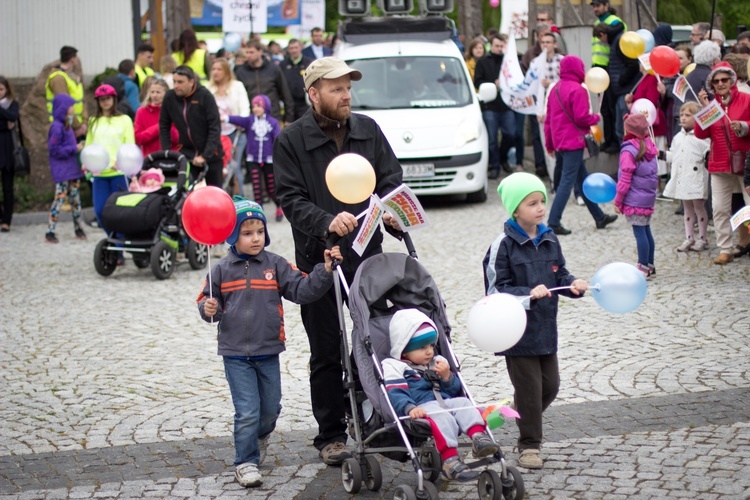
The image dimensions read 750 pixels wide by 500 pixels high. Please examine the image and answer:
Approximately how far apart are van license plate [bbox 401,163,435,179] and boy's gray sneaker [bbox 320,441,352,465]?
32.2 feet

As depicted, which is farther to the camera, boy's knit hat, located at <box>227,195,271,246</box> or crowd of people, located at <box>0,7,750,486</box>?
boy's knit hat, located at <box>227,195,271,246</box>

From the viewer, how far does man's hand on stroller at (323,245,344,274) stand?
5.47 metres

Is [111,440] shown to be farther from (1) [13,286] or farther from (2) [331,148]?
(1) [13,286]

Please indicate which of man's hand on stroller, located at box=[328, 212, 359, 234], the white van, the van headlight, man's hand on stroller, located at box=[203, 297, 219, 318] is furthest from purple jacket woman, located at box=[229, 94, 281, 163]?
man's hand on stroller, located at box=[328, 212, 359, 234]

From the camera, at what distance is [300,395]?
7422 millimetres

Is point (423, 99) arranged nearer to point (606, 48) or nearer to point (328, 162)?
point (606, 48)

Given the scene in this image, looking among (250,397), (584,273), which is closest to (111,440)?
(250,397)

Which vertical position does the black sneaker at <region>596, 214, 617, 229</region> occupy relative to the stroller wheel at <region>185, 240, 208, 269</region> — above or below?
above

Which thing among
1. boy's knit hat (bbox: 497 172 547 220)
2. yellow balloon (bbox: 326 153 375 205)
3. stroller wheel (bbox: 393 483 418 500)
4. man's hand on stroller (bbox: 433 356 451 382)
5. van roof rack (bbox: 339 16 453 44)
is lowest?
stroller wheel (bbox: 393 483 418 500)

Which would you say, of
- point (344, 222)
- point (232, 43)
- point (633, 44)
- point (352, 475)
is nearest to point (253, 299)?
point (344, 222)

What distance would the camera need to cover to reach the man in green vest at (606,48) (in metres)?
16.7

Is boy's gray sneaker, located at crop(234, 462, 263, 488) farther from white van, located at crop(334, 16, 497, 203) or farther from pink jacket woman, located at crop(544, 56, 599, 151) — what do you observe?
white van, located at crop(334, 16, 497, 203)

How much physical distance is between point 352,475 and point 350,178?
56.4 inches

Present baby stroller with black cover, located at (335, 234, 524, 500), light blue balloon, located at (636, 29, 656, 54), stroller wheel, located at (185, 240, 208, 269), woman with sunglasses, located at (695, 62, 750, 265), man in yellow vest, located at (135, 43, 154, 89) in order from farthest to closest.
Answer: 1. man in yellow vest, located at (135, 43, 154, 89)
2. light blue balloon, located at (636, 29, 656, 54)
3. stroller wheel, located at (185, 240, 208, 269)
4. woman with sunglasses, located at (695, 62, 750, 265)
5. baby stroller with black cover, located at (335, 234, 524, 500)
